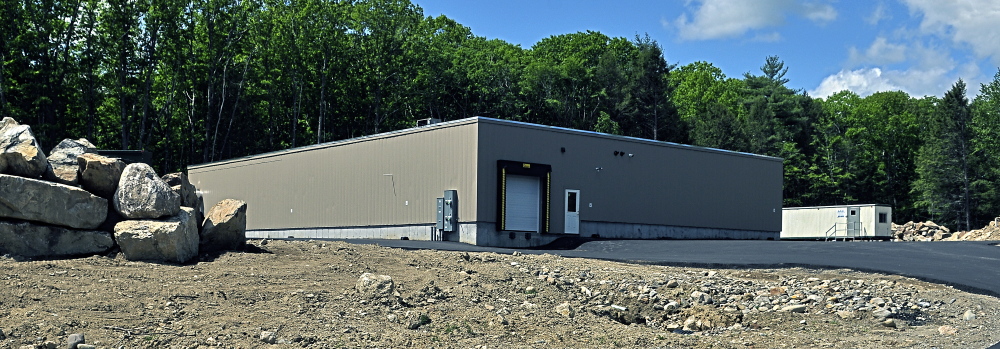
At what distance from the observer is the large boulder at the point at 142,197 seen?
1236 centimetres

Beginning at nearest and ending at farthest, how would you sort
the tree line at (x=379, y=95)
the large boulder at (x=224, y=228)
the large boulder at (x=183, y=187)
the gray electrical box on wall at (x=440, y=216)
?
the large boulder at (x=224, y=228) → the large boulder at (x=183, y=187) → the gray electrical box on wall at (x=440, y=216) → the tree line at (x=379, y=95)

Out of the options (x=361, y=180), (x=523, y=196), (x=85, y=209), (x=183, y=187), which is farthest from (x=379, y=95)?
(x=85, y=209)

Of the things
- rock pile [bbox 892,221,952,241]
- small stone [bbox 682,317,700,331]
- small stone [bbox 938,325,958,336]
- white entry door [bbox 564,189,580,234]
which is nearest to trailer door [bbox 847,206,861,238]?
rock pile [bbox 892,221,952,241]

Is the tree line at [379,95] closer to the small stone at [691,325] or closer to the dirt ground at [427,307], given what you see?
the dirt ground at [427,307]

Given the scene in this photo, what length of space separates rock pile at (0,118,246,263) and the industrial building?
48.7 feet

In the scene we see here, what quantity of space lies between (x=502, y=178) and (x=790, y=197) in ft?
167

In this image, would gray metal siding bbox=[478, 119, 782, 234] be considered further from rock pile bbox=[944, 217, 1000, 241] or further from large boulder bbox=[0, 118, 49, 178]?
large boulder bbox=[0, 118, 49, 178]

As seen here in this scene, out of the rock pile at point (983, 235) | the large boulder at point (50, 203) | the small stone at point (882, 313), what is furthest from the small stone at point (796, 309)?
the rock pile at point (983, 235)

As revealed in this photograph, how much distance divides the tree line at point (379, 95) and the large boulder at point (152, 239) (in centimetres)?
3073

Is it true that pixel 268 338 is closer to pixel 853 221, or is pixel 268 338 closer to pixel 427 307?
pixel 427 307

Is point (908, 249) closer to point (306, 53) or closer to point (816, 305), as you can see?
point (816, 305)

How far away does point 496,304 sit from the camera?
1217 cm

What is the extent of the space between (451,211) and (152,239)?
51.1ft

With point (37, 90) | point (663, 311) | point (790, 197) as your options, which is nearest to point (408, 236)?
point (663, 311)
